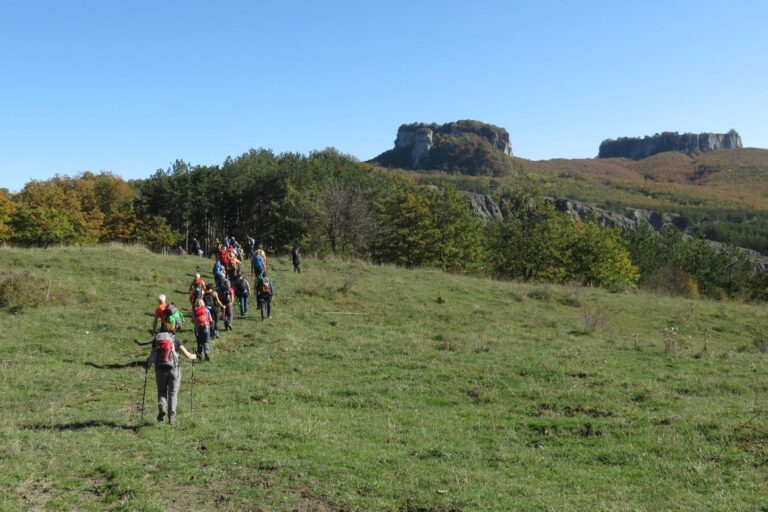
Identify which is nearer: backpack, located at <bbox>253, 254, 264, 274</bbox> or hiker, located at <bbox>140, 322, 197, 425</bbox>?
hiker, located at <bbox>140, 322, 197, 425</bbox>

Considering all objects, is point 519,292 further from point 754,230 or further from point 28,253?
point 754,230

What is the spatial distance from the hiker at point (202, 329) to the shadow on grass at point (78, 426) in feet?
18.0

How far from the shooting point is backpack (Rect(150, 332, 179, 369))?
404 inches

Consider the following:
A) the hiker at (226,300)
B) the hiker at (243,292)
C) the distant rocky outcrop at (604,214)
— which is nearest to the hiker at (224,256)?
the hiker at (243,292)

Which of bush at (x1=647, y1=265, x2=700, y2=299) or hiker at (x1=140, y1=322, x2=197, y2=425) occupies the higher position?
hiker at (x1=140, y1=322, x2=197, y2=425)

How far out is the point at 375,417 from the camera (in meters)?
11.4

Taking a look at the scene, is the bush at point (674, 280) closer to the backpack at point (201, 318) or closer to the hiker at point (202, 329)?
the hiker at point (202, 329)

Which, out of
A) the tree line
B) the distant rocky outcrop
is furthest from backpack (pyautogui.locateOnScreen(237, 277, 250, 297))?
the distant rocky outcrop

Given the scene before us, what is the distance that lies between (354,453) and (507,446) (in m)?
2.65

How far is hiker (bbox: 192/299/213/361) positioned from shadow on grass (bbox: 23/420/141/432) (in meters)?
5.47

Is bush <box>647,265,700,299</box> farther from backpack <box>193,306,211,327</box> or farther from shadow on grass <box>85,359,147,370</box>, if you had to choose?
shadow on grass <box>85,359,147,370</box>

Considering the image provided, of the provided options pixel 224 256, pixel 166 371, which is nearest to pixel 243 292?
pixel 224 256

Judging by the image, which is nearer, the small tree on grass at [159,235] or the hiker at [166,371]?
the hiker at [166,371]

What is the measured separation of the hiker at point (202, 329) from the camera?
15.9 meters
